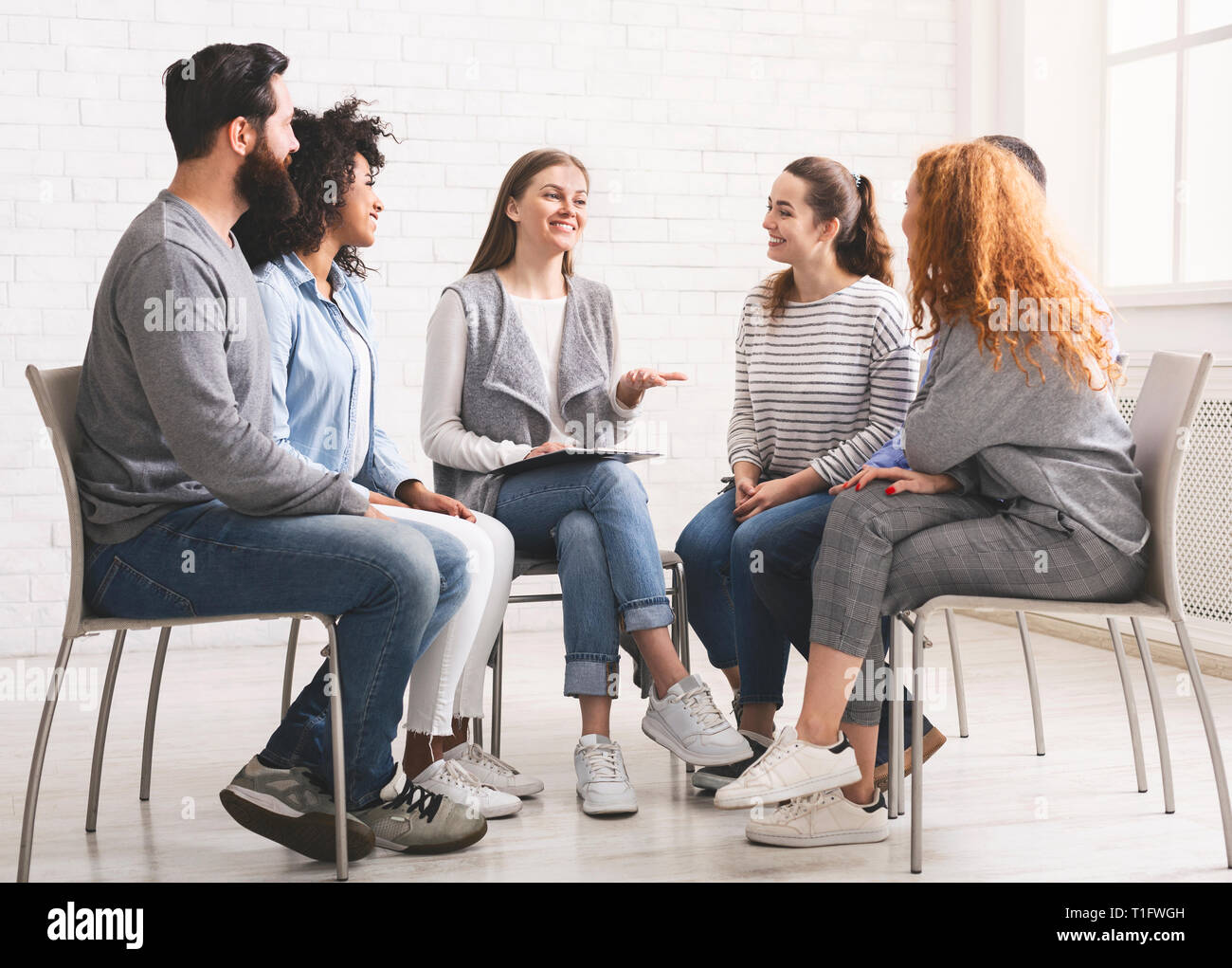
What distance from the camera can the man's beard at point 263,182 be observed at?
6.52 feet

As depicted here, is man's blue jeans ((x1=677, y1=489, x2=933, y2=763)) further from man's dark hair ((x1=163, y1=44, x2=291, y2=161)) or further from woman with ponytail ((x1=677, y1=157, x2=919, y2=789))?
man's dark hair ((x1=163, y1=44, x2=291, y2=161))

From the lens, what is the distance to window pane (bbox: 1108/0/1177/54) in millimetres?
3885

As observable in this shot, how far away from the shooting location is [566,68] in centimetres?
419

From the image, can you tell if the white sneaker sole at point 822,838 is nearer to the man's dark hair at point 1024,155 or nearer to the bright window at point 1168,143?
the man's dark hair at point 1024,155

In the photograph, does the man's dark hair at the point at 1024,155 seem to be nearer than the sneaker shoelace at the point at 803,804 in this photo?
No

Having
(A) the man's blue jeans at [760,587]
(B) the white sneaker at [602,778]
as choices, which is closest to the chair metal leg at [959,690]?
(A) the man's blue jeans at [760,587]

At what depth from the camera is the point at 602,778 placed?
90.0 inches

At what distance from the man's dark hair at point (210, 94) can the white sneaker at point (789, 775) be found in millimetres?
1282

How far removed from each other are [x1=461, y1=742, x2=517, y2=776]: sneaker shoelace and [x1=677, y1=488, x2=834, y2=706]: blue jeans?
1.50ft

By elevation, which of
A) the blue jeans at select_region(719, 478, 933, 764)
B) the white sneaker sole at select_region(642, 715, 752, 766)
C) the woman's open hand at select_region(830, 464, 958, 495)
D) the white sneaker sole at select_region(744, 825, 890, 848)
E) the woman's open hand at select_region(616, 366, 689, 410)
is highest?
the woman's open hand at select_region(616, 366, 689, 410)

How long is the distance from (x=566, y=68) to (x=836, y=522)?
8.58ft

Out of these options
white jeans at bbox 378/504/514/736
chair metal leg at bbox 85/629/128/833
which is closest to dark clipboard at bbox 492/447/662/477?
white jeans at bbox 378/504/514/736
